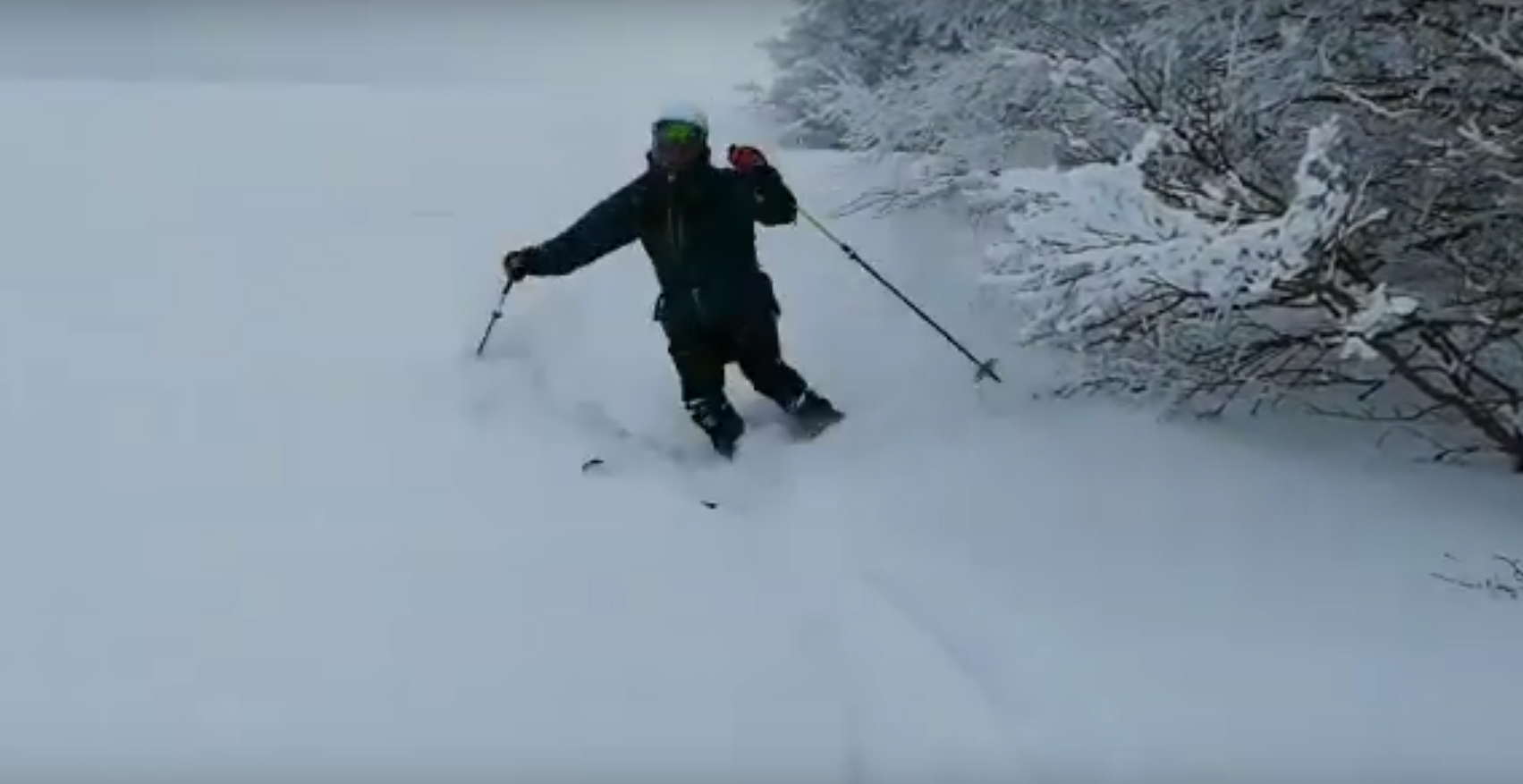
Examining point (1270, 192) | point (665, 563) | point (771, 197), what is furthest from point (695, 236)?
point (1270, 192)

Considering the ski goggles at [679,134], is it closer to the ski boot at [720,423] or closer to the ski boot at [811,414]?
the ski boot at [720,423]

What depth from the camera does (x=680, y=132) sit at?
7.04m

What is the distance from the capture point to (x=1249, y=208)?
17.7 ft

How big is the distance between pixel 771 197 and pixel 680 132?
511 mm

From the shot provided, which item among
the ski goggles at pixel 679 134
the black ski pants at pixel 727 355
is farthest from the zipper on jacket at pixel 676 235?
the ski goggles at pixel 679 134

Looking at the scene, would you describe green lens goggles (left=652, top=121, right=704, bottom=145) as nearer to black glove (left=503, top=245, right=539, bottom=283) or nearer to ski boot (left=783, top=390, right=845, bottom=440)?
black glove (left=503, top=245, right=539, bottom=283)

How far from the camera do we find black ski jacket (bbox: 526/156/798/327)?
23.9ft

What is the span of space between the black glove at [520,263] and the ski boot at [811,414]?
1302 millimetres

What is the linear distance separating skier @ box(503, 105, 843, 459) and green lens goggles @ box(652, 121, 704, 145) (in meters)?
0.06

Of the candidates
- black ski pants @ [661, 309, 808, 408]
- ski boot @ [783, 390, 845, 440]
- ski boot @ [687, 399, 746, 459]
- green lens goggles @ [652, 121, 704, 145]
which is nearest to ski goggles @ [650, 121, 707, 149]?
green lens goggles @ [652, 121, 704, 145]

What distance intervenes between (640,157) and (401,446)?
744cm

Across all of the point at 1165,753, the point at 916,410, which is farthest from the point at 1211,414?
the point at 1165,753

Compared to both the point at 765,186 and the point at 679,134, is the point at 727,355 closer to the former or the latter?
the point at 765,186

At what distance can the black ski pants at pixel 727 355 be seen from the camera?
7.41 meters
